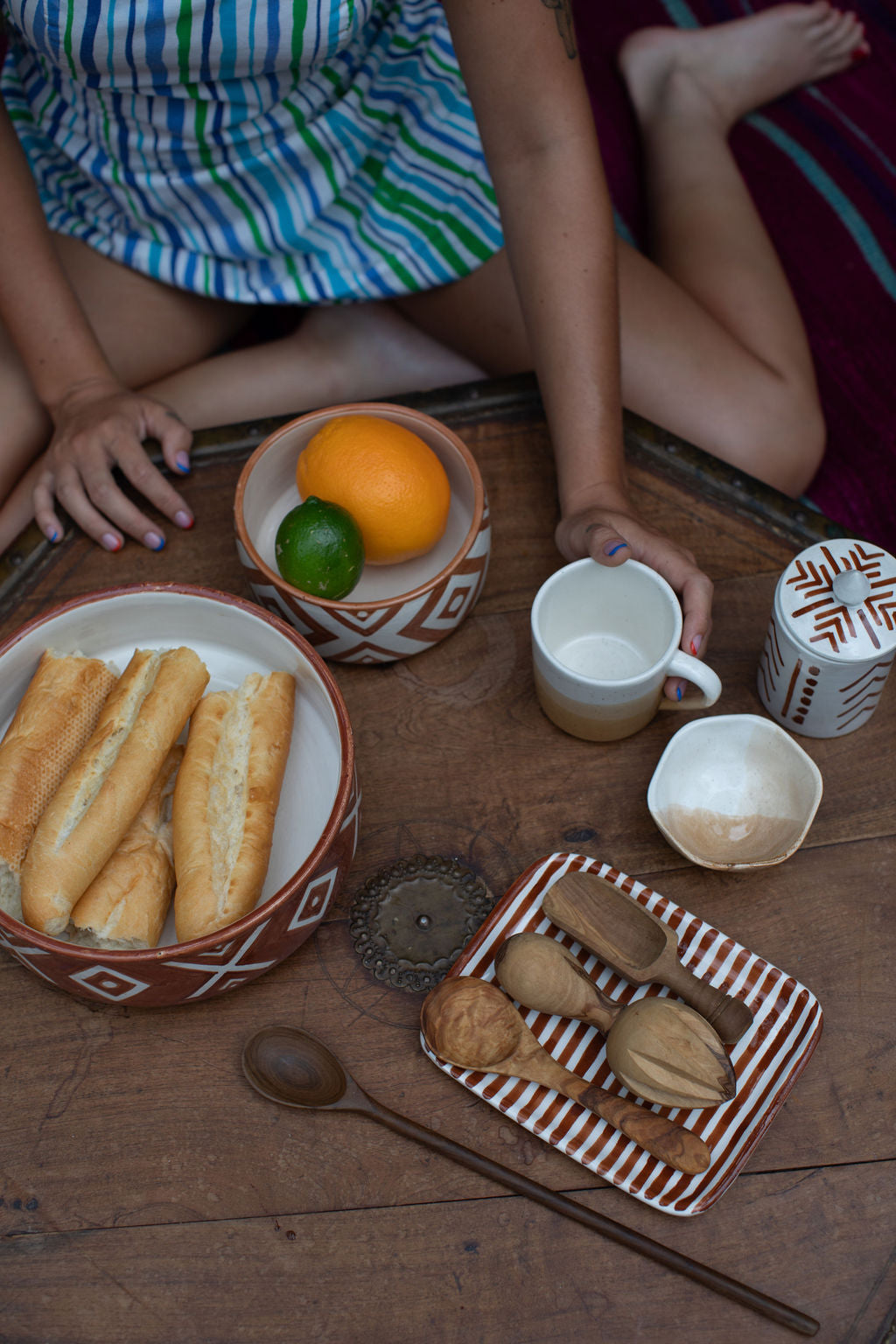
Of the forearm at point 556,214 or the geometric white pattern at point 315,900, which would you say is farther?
the forearm at point 556,214

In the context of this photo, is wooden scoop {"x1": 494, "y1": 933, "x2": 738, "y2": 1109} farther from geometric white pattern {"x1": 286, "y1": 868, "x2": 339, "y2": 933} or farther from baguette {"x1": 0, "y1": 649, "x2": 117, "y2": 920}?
baguette {"x1": 0, "y1": 649, "x2": 117, "y2": 920}

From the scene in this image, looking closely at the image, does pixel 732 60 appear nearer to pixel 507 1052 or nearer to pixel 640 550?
pixel 640 550

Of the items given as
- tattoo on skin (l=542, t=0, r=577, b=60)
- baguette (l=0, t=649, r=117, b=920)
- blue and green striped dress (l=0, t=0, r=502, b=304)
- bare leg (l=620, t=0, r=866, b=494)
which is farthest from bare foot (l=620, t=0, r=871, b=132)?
baguette (l=0, t=649, r=117, b=920)

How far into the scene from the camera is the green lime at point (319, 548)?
0.77m

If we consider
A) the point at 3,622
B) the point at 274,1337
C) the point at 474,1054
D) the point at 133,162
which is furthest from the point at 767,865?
the point at 133,162

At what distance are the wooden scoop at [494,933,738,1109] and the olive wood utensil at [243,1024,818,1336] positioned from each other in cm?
9

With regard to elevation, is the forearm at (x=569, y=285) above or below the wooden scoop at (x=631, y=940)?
above

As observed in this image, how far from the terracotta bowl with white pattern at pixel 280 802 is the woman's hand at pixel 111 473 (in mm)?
127

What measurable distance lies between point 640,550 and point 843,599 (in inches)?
7.0

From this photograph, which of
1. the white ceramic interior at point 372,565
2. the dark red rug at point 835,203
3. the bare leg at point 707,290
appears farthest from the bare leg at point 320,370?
the dark red rug at point 835,203

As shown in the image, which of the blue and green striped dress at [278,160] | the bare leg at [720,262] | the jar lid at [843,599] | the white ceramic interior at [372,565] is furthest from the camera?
the bare leg at [720,262]

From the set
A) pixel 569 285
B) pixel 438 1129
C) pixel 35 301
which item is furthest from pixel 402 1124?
pixel 35 301

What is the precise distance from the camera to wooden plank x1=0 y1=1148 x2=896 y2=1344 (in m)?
0.62

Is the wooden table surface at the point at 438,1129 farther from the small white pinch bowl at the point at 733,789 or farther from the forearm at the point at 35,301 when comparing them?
the forearm at the point at 35,301
